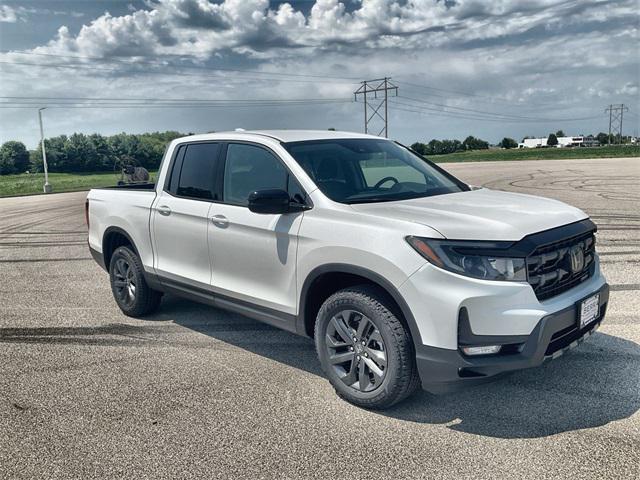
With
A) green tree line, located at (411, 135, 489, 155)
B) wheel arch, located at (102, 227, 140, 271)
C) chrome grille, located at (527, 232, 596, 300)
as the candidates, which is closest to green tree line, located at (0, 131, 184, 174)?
green tree line, located at (411, 135, 489, 155)

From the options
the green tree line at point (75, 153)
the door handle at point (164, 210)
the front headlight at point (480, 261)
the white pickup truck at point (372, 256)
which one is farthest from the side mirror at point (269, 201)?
the green tree line at point (75, 153)

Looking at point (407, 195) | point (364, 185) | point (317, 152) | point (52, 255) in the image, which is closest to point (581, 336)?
point (407, 195)

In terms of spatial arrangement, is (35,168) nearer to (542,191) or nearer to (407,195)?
(542,191)

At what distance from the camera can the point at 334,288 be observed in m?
4.13

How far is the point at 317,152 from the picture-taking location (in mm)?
4559

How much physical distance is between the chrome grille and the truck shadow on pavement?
803 mm

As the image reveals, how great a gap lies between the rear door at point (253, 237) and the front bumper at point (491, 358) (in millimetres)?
1187

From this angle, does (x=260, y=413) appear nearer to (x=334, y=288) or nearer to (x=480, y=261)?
(x=334, y=288)

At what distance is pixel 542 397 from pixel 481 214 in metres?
1.37

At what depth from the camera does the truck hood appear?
339 cm

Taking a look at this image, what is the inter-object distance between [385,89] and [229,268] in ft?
258

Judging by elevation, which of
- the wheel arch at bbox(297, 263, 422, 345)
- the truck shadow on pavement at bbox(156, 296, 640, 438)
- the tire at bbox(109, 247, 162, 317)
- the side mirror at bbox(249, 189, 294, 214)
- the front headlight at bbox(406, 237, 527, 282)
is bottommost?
the truck shadow on pavement at bbox(156, 296, 640, 438)

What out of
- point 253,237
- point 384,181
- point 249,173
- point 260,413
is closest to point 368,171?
point 384,181

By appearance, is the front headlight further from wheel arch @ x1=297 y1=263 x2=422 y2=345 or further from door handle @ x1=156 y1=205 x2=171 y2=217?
door handle @ x1=156 y1=205 x2=171 y2=217
